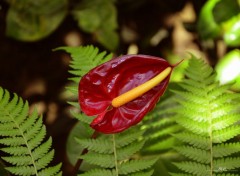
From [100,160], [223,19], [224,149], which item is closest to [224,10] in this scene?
[223,19]

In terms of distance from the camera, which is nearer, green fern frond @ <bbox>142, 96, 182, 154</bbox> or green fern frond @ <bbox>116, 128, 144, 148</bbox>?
green fern frond @ <bbox>116, 128, 144, 148</bbox>

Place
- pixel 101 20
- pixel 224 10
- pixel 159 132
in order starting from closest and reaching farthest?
pixel 159 132
pixel 224 10
pixel 101 20

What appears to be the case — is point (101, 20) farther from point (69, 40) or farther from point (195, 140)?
point (195, 140)

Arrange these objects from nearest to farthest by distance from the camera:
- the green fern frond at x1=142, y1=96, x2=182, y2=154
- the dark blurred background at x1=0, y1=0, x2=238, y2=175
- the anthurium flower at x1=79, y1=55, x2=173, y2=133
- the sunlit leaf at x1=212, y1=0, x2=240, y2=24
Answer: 1. the anthurium flower at x1=79, y1=55, x2=173, y2=133
2. the green fern frond at x1=142, y1=96, x2=182, y2=154
3. the sunlit leaf at x1=212, y1=0, x2=240, y2=24
4. the dark blurred background at x1=0, y1=0, x2=238, y2=175

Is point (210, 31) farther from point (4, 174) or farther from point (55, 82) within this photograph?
point (4, 174)

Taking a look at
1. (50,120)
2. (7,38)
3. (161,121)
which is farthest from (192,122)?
(7,38)

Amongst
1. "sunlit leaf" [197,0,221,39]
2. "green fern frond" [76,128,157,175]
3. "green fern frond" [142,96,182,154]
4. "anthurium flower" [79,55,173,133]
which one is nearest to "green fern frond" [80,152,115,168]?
"green fern frond" [76,128,157,175]

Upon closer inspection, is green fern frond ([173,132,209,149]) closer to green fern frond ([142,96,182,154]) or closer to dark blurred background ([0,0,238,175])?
green fern frond ([142,96,182,154])
